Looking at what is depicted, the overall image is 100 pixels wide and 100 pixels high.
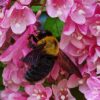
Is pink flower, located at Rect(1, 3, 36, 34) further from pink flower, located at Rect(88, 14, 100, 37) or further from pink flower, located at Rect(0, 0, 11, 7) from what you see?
pink flower, located at Rect(88, 14, 100, 37)

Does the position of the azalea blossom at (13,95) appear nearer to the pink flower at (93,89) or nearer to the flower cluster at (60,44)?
the flower cluster at (60,44)

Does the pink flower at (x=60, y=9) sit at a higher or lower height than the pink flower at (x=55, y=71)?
higher

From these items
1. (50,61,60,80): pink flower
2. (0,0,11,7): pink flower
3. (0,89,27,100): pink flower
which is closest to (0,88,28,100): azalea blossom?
(0,89,27,100): pink flower

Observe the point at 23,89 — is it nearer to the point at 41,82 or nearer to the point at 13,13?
the point at 41,82

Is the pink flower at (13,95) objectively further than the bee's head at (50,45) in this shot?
Yes

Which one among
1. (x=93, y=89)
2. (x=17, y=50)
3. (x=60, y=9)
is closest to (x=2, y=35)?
(x=17, y=50)

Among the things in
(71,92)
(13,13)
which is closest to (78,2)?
(13,13)

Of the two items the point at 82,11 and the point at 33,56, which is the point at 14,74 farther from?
the point at 82,11

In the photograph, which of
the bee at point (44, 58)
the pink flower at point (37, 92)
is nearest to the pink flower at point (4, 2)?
the bee at point (44, 58)
